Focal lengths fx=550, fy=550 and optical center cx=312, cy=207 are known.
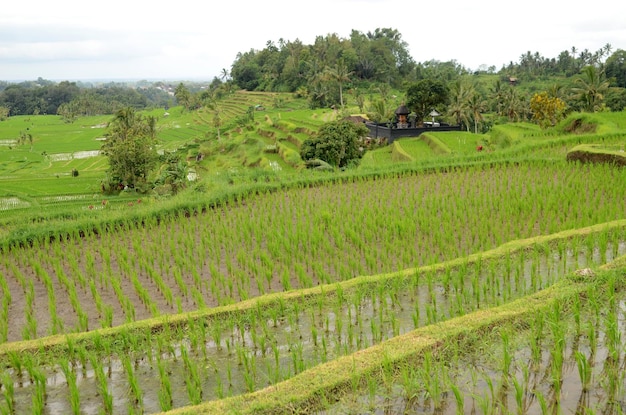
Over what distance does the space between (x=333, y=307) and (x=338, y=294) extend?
15cm

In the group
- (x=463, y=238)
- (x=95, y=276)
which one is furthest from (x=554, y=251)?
(x=95, y=276)

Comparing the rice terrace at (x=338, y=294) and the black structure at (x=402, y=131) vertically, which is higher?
the black structure at (x=402, y=131)

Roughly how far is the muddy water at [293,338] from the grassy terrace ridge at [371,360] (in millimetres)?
280

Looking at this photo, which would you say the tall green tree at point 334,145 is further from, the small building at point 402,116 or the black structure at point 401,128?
the small building at point 402,116

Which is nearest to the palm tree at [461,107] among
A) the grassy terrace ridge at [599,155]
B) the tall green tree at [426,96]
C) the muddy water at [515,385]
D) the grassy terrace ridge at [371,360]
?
the tall green tree at [426,96]

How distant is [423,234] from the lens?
827 centimetres

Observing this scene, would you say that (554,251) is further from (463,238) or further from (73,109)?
(73,109)

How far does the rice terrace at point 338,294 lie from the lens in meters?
3.84

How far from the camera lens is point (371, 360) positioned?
406 centimetres

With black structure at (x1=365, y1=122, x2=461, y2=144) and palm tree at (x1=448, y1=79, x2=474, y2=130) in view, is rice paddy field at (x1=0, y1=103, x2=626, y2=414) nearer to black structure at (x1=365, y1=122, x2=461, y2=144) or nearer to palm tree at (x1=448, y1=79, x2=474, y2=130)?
black structure at (x1=365, y1=122, x2=461, y2=144)

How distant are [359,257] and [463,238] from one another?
1.68 meters

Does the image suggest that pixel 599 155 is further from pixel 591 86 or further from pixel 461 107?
pixel 461 107

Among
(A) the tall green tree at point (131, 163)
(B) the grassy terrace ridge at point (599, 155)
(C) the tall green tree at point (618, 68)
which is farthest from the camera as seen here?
(C) the tall green tree at point (618, 68)

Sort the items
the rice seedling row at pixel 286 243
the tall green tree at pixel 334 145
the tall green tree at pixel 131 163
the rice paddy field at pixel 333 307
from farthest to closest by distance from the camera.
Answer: the tall green tree at pixel 131 163
the tall green tree at pixel 334 145
the rice seedling row at pixel 286 243
the rice paddy field at pixel 333 307
